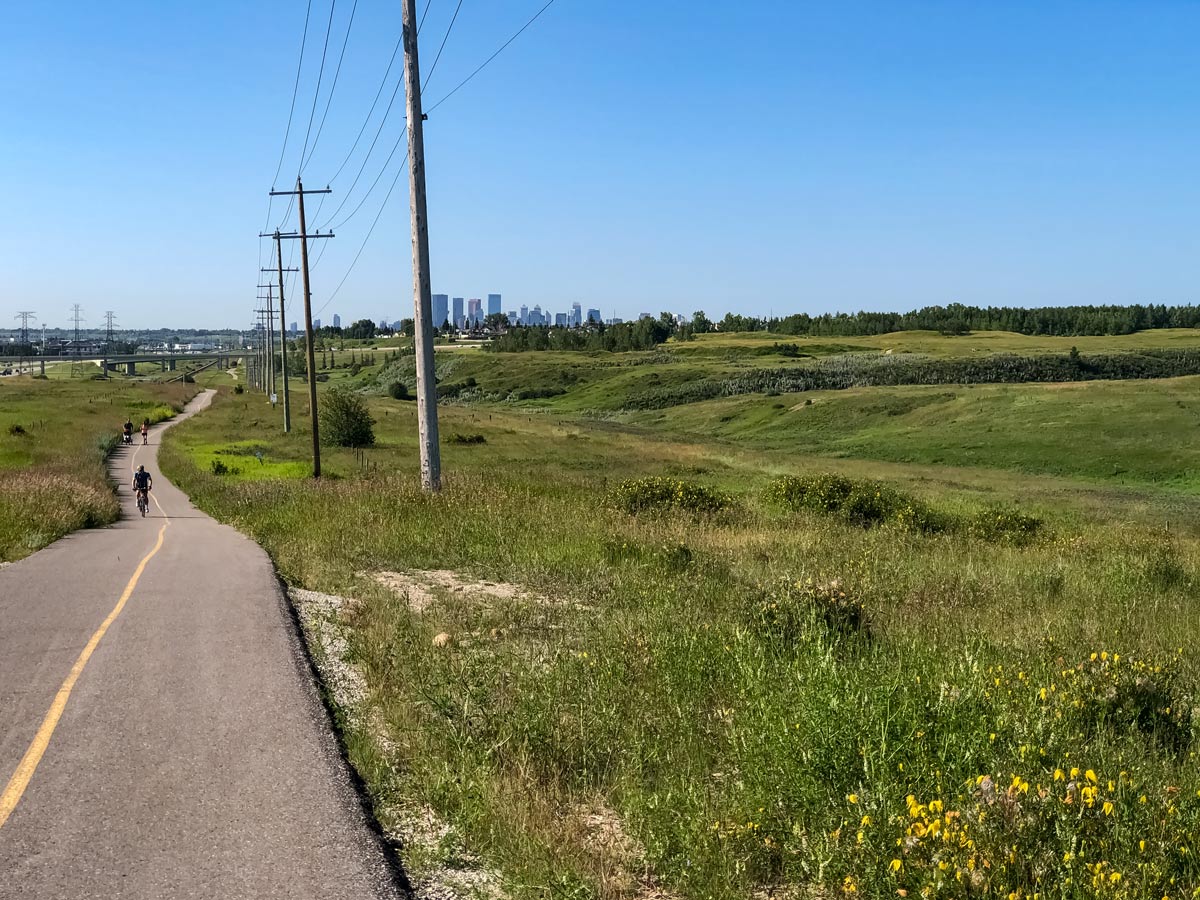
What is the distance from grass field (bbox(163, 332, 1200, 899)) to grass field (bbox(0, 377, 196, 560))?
182 inches

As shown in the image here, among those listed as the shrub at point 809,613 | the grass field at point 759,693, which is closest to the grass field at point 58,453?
the grass field at point 759,693

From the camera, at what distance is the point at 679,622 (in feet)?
31.7

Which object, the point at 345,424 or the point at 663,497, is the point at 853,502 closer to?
the point at 663,497

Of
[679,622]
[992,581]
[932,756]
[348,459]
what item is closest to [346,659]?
[679,622]

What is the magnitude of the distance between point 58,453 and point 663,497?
36279 millimetres

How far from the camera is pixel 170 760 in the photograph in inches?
265

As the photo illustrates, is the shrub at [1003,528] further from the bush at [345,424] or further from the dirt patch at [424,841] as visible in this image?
the bush at [345,424]

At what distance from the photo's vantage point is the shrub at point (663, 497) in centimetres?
2172

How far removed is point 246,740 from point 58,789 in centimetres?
125

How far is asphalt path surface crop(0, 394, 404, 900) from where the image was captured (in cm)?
514

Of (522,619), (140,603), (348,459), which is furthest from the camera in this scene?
(348,459)

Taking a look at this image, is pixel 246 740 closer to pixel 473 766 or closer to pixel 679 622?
pixel 473 766

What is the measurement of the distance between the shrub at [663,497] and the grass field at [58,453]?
37.5ft

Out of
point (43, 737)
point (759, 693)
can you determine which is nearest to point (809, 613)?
point (759, 693)
